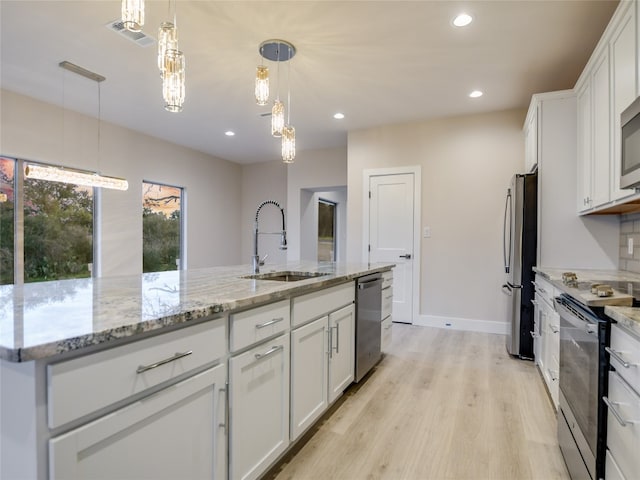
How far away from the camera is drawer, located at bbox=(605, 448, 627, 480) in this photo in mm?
1197

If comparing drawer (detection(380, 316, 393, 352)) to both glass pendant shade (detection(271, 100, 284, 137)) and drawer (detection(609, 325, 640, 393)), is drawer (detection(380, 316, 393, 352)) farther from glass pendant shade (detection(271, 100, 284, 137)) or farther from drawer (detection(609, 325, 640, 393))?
drawer (detection(609, 325, 640, 393))

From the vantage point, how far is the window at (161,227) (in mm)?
5445

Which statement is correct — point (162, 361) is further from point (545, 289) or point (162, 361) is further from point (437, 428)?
point (545, 289)

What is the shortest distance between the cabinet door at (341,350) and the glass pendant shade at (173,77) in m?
1.52

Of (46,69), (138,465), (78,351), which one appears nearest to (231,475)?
(138,465)

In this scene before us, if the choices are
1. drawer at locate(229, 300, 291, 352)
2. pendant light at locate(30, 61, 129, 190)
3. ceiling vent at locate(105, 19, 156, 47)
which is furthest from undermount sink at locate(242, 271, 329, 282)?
ceiling vent at locate(105, 19, 156, 47)

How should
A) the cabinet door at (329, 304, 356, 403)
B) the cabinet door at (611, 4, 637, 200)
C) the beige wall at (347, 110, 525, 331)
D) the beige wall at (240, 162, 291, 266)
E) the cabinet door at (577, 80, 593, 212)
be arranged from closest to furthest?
the cabinet door at (611, 4, 637, 200) < the cabinet door at (329, 304, 356, 403) < the cabinet door at (577, 80, 593, 212) < the beige wall at (347, 110, 525, 331) < the beige wall at (240, 162, 291, 266)

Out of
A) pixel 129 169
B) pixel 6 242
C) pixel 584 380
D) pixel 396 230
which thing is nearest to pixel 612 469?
pixel 584 380

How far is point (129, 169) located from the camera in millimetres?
5105

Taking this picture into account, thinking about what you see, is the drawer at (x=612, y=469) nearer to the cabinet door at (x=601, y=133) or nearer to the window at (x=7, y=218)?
the cabinet door at (x=601, y=133)

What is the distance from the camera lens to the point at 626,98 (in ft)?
6.66

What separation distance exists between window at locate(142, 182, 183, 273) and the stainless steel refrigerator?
16.0 ft

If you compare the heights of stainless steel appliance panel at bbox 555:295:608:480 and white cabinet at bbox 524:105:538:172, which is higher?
white cabinet at bbox 524:105:538:172

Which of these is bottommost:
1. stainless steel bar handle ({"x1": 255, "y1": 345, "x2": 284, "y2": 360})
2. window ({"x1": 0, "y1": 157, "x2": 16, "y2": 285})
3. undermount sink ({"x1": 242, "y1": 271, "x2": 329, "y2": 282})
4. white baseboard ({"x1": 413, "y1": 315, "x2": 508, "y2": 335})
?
white baseboard ({"x1": 413, "y1": 315, "x2": 508, "y2": 335})
